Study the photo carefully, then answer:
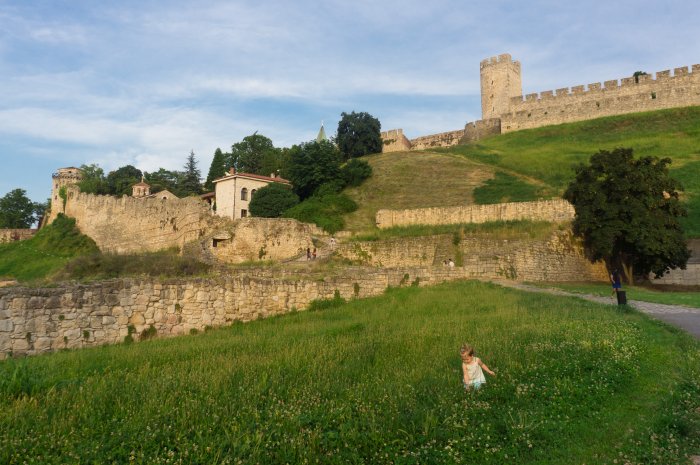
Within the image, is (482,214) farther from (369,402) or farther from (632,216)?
(369,402)

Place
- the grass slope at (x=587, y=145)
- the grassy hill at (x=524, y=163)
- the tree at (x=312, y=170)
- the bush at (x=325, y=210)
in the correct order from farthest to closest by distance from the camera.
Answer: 1. the tree at (x=312, y=170)
2. the grass slope at (x=587, y=145)
3. the grassy hill at (x=524, y=163)
4. the bush at (x=325, y=210)

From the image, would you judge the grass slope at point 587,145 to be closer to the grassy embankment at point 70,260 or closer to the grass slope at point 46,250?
the grassy embankment at point 70,260

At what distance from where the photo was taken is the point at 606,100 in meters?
62.0

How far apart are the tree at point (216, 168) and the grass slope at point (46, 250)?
73.0ft

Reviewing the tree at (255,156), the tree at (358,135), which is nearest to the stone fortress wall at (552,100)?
the tree at (358,135)

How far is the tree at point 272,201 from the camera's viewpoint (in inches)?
1661

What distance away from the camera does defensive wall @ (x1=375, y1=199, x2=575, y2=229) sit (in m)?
29.1

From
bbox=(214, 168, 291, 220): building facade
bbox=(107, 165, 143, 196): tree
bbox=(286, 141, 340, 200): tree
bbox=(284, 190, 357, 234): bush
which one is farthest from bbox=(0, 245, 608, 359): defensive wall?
bbox=(107, 165, 143, 196): tree

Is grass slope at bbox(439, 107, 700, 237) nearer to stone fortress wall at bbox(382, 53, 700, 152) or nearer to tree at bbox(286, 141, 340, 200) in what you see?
stone fortress wall at bbox(382, 53, 700, 152)

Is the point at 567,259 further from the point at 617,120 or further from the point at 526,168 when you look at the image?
the point at 617,120

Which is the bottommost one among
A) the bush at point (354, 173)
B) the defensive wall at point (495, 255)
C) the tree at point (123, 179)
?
the defensive wall at point (495, 255)

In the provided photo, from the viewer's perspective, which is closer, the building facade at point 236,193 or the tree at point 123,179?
the building facade at point 236,193

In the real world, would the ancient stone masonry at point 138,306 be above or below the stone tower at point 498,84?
below

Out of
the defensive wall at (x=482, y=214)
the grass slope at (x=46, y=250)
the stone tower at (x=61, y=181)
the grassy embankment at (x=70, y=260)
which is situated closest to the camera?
the grassy embankment at (x=70, y=260)
